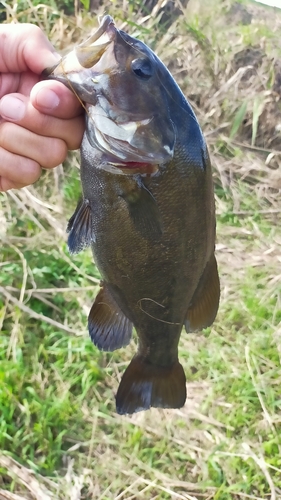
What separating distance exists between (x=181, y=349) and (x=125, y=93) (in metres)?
1.95

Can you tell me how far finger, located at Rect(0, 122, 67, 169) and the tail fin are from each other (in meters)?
0.70

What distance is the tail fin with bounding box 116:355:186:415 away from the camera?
1619mm

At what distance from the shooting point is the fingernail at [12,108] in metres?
1.28

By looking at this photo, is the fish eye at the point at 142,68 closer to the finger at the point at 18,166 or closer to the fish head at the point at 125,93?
the fish head at the point at 125,93

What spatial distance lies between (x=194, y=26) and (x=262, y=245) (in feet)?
5.36

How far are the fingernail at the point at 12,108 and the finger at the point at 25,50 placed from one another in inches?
5.3

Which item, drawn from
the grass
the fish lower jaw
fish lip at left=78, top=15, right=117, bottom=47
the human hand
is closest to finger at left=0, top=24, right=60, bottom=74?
the human hand

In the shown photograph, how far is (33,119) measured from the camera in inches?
50.4

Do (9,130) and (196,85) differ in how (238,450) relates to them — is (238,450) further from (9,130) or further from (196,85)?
(196,85)

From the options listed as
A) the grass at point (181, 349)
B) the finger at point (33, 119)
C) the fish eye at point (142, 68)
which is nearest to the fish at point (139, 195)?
the fish eye at point (142, 68)

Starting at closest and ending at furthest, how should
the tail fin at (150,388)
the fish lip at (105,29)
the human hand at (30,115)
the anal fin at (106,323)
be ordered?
1. the fish lip at (105,29)
2. the human hand at (30,115)
3. the anal fin at (106,323)
4. the tail fin at (150,388)

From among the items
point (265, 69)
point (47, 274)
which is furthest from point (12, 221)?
point (265, 69)

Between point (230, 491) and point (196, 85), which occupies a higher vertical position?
point (196, 85)

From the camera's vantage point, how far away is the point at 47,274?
9.86 feet
